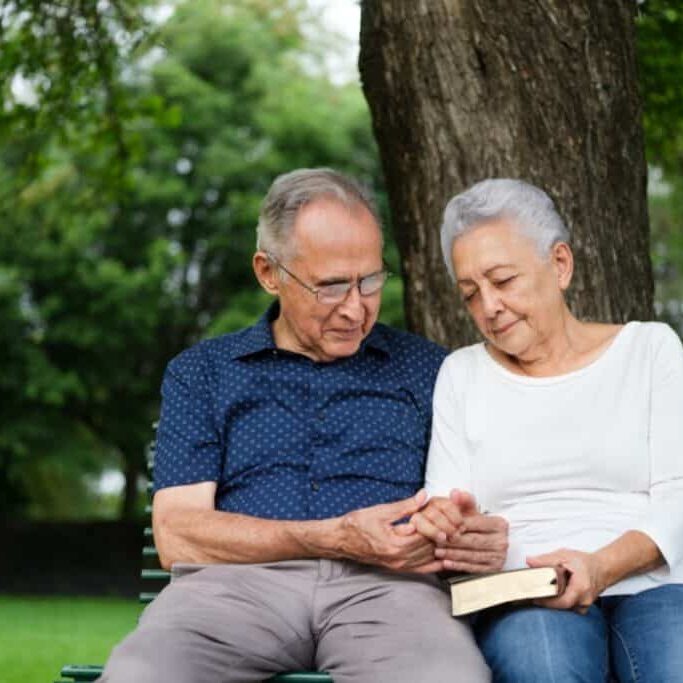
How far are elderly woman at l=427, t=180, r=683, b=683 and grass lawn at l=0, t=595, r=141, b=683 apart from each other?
15.7 feet

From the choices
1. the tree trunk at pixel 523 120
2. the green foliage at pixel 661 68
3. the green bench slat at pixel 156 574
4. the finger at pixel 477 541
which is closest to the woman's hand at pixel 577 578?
the finger at pixel 477 541

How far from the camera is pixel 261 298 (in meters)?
23.9

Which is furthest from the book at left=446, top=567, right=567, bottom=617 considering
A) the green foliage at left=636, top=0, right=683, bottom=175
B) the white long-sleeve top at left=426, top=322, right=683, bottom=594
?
the green foliage at left=636, top=0, right=683, bottom=175

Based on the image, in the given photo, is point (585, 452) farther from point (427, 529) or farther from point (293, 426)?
point (293, 426)

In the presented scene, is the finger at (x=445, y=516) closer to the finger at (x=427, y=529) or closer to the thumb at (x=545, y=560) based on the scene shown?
the finger at (x=427, y=529)

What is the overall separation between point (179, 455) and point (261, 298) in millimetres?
19812

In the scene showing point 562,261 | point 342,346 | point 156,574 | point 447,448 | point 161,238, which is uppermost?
point 161,238

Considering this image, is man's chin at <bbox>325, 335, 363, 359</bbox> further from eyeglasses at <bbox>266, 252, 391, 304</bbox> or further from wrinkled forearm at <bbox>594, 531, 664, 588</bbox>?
wrinkled forearm at <bbox>594, 531, 664, 588</bbox>

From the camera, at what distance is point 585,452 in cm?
390

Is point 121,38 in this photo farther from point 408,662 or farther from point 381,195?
point 381,195

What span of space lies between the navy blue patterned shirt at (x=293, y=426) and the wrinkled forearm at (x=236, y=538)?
0.13 meters

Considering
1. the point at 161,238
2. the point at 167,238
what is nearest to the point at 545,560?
the point at 161,238

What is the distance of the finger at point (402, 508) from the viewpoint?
12.3ft

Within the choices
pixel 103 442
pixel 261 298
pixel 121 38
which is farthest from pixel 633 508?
pixel 103 442
